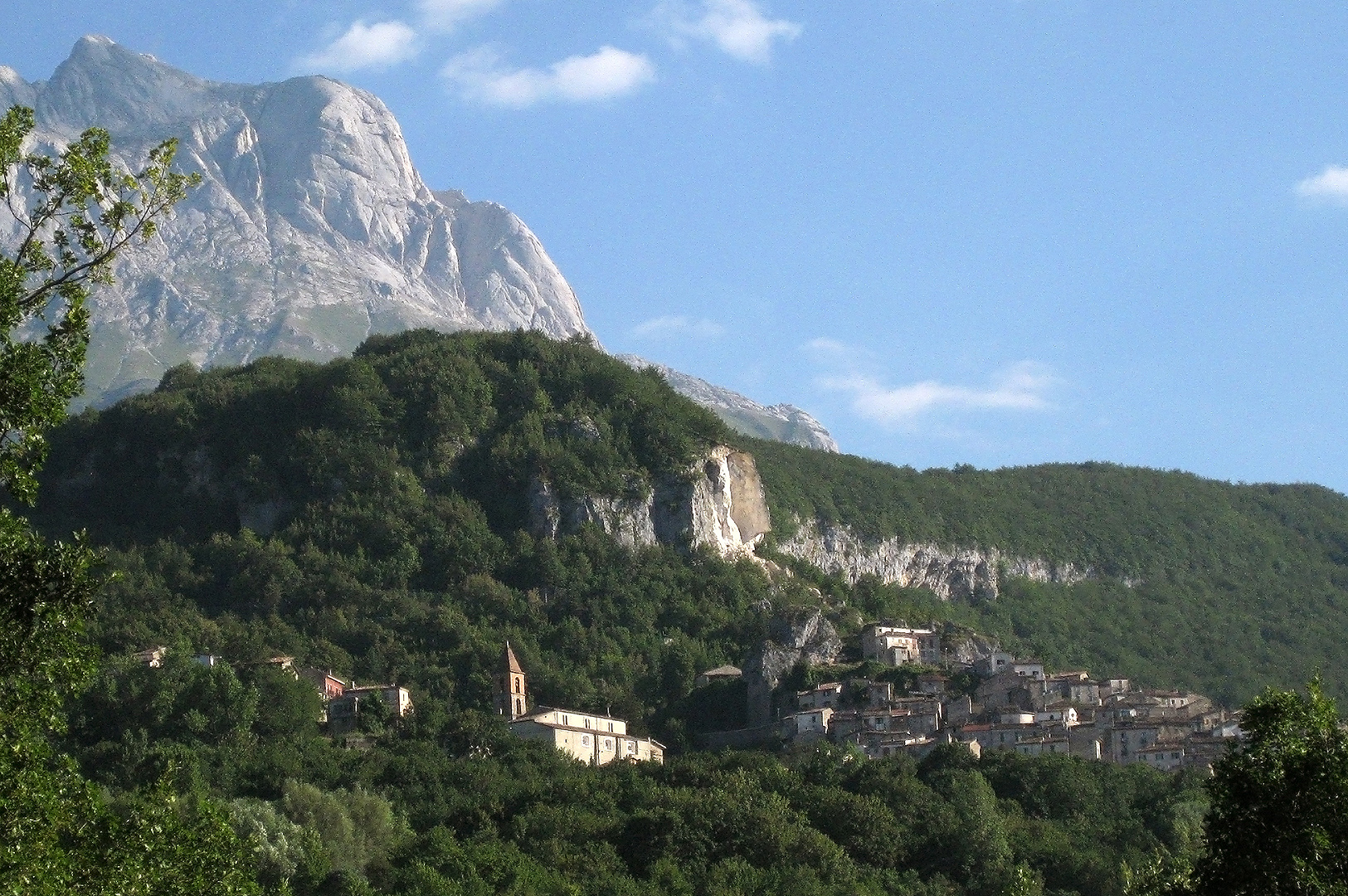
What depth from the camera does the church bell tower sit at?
8650cm

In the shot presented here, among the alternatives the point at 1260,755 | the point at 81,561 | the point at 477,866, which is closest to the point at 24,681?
the point at 81,561

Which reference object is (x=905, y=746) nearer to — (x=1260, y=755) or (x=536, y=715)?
(x=536, y=715)

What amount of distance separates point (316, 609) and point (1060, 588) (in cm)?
5147

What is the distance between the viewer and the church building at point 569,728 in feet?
273

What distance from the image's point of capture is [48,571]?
72.2 feet

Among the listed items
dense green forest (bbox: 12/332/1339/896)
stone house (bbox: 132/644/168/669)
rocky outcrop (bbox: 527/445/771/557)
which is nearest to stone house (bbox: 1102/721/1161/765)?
dense green forest (bbox: 12/332/1339/896)

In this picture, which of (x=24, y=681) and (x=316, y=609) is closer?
(x=24, y=681)

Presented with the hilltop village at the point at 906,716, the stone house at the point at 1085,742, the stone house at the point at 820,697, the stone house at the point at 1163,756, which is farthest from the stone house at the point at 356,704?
the stone house at the point at 1163,756

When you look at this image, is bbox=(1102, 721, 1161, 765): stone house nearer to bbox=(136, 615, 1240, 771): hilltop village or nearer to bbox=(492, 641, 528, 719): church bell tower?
bbox=(136, 615, 1240, 771): hilltop village

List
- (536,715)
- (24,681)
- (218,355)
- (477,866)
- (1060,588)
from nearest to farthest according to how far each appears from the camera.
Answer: (24,681) → (477,866) → (536,715) → (1060,588) → (218,355)

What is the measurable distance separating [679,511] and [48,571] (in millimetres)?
83863

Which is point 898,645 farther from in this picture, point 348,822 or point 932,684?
point 348,822

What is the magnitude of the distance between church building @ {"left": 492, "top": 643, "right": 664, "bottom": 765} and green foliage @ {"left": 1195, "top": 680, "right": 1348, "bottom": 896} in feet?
189

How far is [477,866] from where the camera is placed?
63.7 meters
